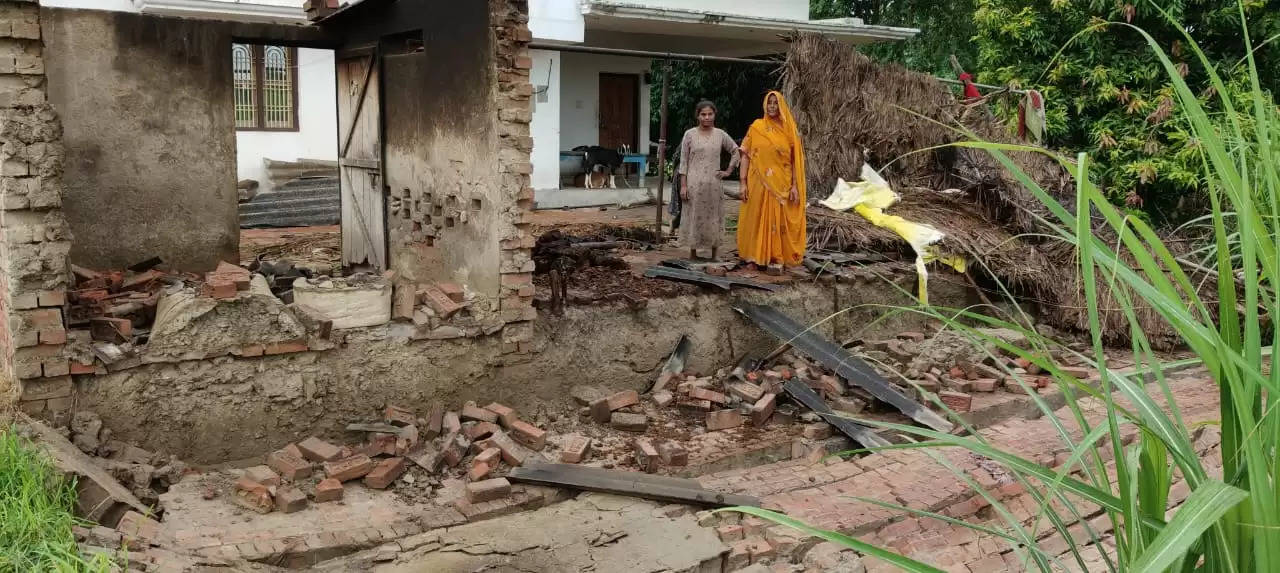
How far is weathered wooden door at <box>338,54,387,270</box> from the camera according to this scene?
826 centimetres

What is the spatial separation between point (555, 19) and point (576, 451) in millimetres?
9660

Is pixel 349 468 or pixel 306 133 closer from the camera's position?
pixel 349 468

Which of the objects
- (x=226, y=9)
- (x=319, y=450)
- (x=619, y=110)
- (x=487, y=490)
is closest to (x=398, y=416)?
(x=319, y=450)

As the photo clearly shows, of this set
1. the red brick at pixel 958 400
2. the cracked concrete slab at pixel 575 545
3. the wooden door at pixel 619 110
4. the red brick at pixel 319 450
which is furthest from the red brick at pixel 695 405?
the wooden door at pixel 619 110

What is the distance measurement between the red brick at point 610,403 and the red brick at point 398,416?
1258mm

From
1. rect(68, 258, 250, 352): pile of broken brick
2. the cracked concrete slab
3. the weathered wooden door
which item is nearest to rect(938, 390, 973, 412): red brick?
the cracked concrete slab

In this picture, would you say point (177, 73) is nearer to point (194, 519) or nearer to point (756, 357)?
point (194, 519)

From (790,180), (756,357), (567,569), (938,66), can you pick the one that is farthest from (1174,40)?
(567,569)

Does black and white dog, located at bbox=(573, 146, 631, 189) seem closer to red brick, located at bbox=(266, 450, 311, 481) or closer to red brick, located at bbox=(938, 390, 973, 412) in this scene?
red brick, located at bbox=(938, 390, 973, 412)

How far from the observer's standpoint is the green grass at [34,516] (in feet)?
12.4

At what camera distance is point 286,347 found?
607 centimetres

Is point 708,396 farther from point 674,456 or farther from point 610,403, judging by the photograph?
point 674,456

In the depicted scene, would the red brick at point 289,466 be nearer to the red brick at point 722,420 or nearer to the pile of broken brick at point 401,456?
the pile of broken brick at point 401,456

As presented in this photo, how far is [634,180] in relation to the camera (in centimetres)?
1850
